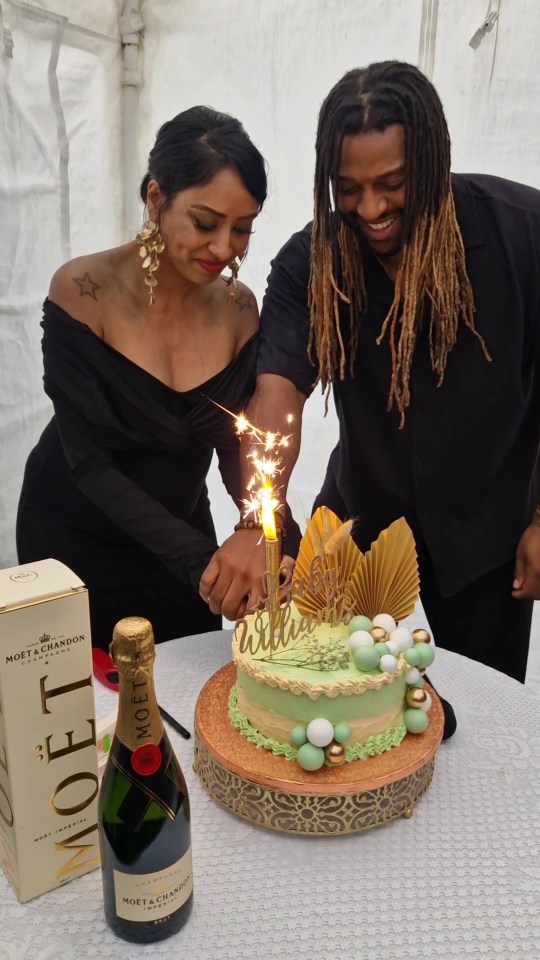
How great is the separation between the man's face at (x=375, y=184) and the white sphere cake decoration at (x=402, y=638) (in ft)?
1.97

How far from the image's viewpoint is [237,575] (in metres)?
1.14

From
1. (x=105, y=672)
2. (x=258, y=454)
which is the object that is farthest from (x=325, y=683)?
(x=258, y=454)

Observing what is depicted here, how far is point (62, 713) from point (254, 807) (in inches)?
10.5

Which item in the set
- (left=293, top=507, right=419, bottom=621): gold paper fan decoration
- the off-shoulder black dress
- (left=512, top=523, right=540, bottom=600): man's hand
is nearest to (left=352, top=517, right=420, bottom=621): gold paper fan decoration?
(left=293, top=507, right=419, bottom=621): gold paper fan decoration

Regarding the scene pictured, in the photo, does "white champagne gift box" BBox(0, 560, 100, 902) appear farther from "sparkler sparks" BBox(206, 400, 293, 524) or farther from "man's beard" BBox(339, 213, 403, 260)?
"man's beard" BBox(339, 213, 403, 260)

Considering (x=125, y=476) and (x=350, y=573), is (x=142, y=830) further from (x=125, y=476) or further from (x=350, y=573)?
(x=125, y=476)

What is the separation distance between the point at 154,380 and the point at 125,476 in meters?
0.18

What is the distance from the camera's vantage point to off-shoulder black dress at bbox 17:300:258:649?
132cm

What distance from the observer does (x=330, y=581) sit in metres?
0.93

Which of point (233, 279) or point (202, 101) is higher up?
point (202, 101)

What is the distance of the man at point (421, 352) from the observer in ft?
3.60

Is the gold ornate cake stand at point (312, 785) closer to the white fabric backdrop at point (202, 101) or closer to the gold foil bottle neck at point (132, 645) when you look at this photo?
the gold foil bottle neck at point (132, 645)

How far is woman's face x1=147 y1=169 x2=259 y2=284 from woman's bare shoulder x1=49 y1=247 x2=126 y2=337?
0.50 feet

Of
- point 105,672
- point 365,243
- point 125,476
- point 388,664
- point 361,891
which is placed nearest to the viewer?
point 361,891
